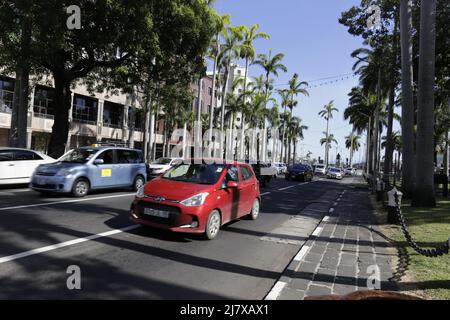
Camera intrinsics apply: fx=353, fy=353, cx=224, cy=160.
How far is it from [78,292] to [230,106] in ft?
147

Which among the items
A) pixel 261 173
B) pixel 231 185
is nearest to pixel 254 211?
pixel 231 185

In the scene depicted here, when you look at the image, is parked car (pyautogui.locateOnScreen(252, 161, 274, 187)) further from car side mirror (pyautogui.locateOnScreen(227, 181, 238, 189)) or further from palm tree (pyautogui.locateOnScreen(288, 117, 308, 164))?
palm tree (pyautogui.locateOnScreen(288, 117, 308, 164))

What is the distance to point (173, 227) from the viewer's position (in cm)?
676

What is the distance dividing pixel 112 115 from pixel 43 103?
28.3 ft

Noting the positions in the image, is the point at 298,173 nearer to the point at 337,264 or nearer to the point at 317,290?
the point at 337,264

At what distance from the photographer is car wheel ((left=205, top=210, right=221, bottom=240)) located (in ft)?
23.4

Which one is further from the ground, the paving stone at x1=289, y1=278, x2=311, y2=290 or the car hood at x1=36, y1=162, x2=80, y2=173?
the car hood at x1=36, y1=162, x2=80, y2=173

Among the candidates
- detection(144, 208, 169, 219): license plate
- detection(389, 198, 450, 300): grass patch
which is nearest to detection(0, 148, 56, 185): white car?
detection(144, 208, 169, 219): license plate

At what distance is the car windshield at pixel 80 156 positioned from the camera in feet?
40.1

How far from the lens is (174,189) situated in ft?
23.6

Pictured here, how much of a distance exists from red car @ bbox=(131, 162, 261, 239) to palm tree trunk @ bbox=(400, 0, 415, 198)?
1027cm
